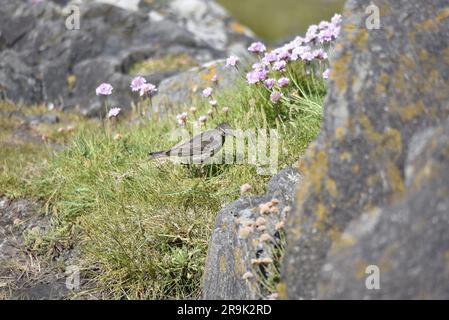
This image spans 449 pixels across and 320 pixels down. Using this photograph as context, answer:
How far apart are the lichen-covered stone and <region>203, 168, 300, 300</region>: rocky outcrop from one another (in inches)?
38.4

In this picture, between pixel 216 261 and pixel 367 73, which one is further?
pixel 216 261

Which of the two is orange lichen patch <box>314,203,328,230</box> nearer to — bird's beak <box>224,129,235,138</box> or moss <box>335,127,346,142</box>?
moss <box>335,127,346,142</box>

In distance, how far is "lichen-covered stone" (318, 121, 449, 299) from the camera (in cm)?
333

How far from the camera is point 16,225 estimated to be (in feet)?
21.9

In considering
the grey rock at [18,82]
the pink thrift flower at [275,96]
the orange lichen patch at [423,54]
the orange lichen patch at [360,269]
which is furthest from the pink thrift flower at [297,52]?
the grey rock at [18,82]

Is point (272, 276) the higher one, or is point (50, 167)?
point (50, 167)

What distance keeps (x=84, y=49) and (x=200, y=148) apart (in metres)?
8.13

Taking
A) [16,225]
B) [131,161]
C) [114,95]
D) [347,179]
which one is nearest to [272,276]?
[347,179]

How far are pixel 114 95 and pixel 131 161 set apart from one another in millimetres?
5211

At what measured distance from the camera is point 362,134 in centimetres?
400

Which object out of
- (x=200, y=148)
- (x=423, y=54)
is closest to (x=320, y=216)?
(x=423, y=54)

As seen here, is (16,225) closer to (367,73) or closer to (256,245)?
(256,245)

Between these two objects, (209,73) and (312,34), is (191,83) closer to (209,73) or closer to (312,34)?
(209,73)

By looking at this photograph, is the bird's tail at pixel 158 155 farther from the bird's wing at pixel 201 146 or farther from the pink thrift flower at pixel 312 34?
the pink thrift flower at pixel 312 34
